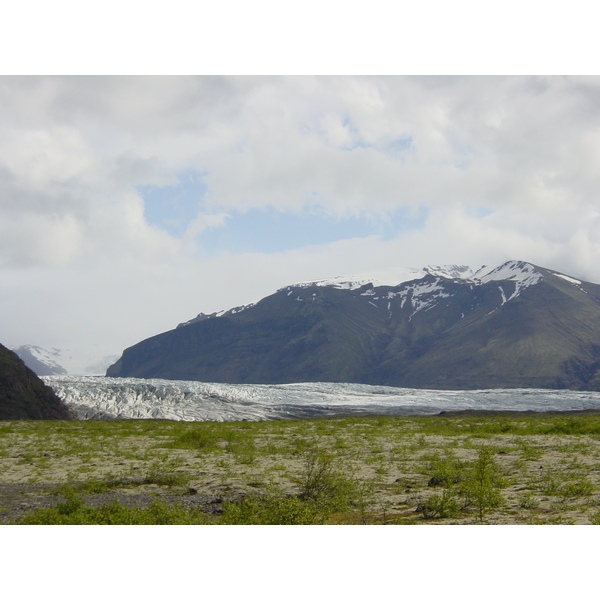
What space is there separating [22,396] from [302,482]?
62753 millimetres

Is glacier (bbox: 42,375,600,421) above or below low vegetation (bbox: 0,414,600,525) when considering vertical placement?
below

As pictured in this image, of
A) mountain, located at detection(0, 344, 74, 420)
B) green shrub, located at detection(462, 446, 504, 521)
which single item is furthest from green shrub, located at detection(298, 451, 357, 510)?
mountain, located at detection(0, 344, 74, 420)

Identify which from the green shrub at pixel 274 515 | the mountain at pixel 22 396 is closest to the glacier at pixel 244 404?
the mountain at pixel 22 396

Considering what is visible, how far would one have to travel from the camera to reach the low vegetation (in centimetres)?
1327

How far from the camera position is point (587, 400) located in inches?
4734

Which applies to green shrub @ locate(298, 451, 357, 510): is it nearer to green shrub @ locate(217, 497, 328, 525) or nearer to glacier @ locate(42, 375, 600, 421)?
green shrub @ locate(217, 497, 328, 525)

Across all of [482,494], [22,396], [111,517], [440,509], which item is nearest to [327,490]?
[440,509]

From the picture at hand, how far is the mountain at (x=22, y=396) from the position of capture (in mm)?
65438

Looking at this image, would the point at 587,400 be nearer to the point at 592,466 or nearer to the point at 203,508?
the point at 592,466

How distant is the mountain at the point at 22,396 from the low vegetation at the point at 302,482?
3779cm

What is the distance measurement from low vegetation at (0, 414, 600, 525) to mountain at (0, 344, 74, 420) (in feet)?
124

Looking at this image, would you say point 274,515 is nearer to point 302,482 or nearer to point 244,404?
point 302,482

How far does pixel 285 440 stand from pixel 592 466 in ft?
61.3

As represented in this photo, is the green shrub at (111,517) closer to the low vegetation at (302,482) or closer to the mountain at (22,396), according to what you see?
the low vegetation at (302,482)
